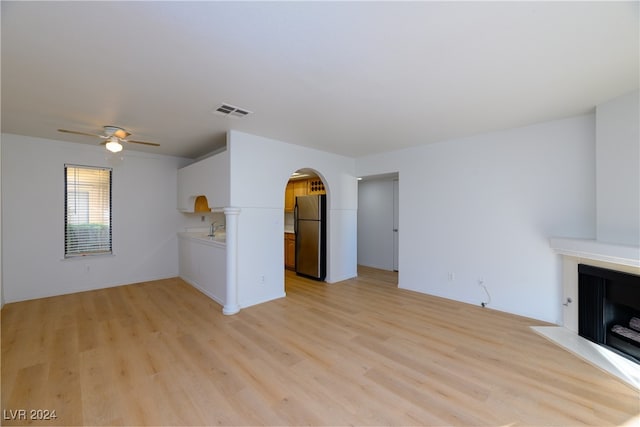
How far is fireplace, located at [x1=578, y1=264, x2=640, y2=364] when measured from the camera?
2.39 m

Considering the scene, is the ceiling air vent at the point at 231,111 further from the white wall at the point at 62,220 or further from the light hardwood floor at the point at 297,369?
the light hardwood floor at the point at 297,369

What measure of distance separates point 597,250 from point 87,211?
7.12 m

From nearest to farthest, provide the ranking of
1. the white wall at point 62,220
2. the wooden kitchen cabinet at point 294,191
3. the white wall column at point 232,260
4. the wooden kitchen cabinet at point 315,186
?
the white wall column at point 232,260 < the white wall at point 62,220 < the wooden kitchen cabinet at point 315,186 < the wooden kitchen cabinet at point 294,191

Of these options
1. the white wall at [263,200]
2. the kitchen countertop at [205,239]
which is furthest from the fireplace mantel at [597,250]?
the kitchen countertop at [205,239]

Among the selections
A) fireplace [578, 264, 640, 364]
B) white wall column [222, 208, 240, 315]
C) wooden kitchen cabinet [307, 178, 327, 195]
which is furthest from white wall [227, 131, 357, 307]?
fireplace [578, 264, 640, 364]

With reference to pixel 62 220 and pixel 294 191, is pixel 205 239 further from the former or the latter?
pixel 294 191

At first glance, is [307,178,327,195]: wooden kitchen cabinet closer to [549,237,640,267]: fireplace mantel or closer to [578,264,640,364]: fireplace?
[549,237,640,267]: fireplace mantel

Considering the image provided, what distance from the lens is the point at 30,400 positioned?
185cm

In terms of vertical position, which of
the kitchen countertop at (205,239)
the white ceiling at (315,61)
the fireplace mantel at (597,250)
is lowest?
the kitchen countertop at (205,239)

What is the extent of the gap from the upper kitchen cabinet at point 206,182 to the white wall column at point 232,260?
0.20m

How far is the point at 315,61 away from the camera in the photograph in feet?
6.21

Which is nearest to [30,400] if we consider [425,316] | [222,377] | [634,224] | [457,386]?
[222,377]

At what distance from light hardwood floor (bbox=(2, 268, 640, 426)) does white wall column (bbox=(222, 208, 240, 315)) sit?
0.58 feet

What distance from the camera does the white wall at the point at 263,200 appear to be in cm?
367
